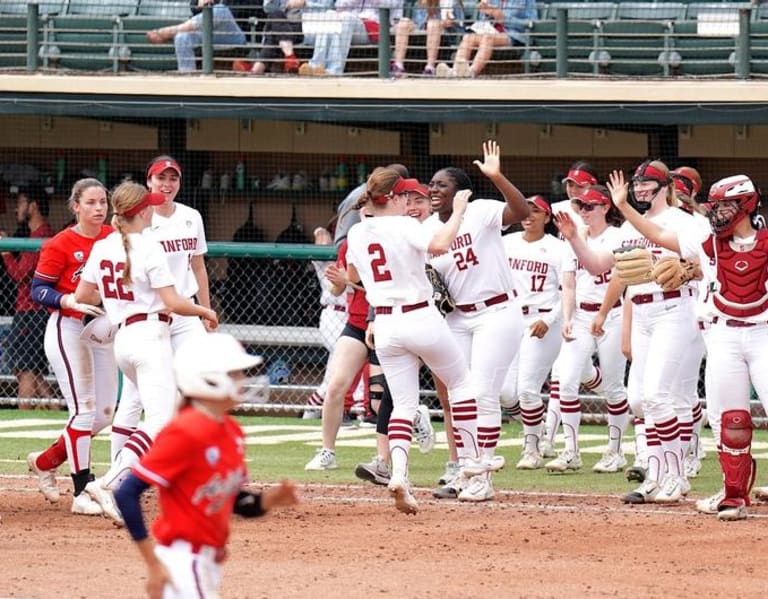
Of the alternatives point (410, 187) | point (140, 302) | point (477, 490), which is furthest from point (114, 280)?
point (477, 490)

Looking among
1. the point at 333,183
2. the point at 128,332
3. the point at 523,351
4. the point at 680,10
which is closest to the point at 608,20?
the point at 680,10

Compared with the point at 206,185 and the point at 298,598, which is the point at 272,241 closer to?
the point at 206,185

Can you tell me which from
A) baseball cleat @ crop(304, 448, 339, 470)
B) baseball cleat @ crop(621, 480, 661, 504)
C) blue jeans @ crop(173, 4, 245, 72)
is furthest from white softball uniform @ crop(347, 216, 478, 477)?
blue jeans @ crop(173, 4, 245, 72)

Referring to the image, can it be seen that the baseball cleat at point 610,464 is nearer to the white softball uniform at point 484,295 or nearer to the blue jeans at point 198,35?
the white softball uniform at point 484,295

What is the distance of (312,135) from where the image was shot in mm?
18391

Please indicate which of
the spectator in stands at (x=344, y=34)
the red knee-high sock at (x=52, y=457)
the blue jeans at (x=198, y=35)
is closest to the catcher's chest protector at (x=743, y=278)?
the red knee-high sock at (x=52, y=457)

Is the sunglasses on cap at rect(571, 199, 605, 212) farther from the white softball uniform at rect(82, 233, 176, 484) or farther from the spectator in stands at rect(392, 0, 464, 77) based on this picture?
the spectator in stands at rect(392, 0, 464, 77)

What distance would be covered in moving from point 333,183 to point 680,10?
175 inches

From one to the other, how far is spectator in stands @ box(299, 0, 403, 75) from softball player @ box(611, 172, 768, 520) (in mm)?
9007

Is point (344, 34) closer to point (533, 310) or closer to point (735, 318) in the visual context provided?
point (533, 310)

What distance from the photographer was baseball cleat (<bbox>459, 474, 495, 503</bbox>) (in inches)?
358

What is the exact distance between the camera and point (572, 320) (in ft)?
35.1

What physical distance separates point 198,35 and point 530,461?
8.37 m

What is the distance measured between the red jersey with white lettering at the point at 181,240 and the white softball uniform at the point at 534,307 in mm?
2616
